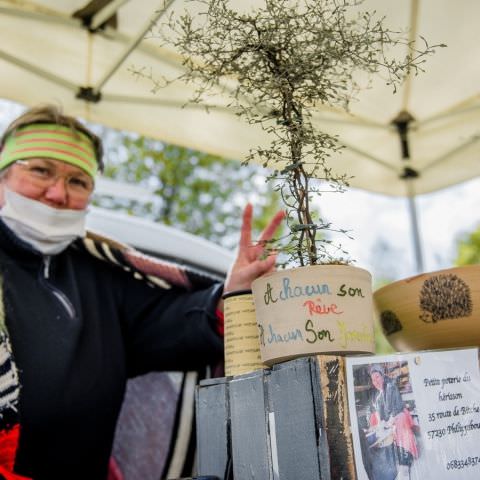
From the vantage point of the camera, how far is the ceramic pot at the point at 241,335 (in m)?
1.04

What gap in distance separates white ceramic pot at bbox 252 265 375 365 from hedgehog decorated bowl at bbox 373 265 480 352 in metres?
0.22

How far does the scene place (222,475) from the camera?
996mm

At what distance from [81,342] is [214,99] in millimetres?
1010

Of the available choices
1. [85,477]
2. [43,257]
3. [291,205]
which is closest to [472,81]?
[291,205]

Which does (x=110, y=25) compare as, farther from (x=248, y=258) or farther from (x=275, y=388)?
(x=275, y=388)

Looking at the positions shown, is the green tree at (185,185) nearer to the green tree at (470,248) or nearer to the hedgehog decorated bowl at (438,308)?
the green tree at (470,248)

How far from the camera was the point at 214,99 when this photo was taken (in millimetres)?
2205

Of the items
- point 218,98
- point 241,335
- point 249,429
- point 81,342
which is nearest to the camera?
point 249,429

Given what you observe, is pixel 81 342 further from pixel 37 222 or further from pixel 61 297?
pixel 37 222

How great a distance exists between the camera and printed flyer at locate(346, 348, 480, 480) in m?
0.82

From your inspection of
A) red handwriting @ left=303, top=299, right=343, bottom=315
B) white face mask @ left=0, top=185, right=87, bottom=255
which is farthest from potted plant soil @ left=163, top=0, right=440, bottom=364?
white face mask @ left=0, top=185, right=87, bottom=255

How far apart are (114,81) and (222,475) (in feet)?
5.11

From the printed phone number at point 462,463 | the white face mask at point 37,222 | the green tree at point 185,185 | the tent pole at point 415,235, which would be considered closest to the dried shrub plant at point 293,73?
the printed phone number at point 462,463

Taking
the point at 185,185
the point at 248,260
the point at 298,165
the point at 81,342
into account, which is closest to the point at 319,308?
the point at 298,165
